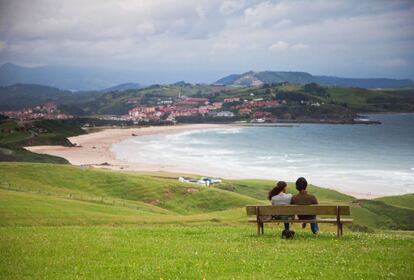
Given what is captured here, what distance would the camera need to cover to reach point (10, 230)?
22.5m

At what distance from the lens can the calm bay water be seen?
92188 mm

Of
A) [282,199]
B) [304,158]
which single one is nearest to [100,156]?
[304,158]

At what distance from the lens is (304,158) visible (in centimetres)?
12612

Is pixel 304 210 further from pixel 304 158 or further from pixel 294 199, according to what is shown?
pixel 304 158

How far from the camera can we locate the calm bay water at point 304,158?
92.2 meters

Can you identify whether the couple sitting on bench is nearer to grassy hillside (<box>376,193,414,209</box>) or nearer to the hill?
the hill


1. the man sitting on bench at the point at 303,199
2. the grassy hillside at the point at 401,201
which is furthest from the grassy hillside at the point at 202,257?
the grassy hillside at the point at 401,201

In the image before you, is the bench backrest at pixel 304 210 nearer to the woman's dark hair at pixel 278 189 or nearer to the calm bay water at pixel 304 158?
the woman's dark hair at pixel 278 189

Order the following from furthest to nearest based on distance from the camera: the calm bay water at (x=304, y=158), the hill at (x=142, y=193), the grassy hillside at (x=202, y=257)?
the calm bay water at (x=304, y=158) → the hill at (x=142, y=193) → the grassy hillside at (x=202, y=257)

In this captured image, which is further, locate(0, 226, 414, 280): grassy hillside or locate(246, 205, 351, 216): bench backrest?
locate(246, 205, 351, 216): bench backrest

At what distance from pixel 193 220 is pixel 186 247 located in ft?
62.8

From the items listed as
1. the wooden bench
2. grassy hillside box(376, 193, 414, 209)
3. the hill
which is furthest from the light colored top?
grassy hillside box(376, 193, 414, 209)

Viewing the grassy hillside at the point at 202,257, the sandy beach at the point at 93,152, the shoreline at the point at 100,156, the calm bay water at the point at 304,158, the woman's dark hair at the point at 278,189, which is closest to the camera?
the grassy hillside at the point at 202,257

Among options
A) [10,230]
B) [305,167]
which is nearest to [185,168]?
[305,167]
